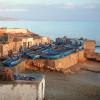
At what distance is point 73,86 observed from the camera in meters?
21.9

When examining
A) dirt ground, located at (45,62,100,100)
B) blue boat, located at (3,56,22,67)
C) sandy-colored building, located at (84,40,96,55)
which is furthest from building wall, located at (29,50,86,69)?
sandy-colored building, located at (84,40,96,55)

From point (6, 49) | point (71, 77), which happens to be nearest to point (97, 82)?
point (71, 77)

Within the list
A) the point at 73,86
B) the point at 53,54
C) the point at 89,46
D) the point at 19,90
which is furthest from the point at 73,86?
the point at 89,46

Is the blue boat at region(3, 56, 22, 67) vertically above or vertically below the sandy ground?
above

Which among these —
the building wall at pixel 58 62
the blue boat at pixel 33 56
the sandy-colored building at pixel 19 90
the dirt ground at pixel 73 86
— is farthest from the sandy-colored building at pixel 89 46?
the sandy-colored building at pixel 19 90

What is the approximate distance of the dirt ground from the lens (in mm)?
18844

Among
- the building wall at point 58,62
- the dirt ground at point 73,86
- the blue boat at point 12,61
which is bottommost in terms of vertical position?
the dirt ground at point 73,86

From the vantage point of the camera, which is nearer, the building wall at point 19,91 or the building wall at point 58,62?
the building wall at point 19,91

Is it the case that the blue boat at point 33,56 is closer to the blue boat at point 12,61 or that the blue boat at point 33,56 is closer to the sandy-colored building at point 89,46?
the blue boat at point 12,61

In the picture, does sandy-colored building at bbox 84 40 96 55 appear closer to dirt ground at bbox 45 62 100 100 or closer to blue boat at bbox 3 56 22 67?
dirt ground at bbox 45 62 100 100

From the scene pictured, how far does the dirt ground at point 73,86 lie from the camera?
61.8 feet

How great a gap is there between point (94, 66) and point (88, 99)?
43.5ft

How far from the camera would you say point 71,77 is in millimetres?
25469

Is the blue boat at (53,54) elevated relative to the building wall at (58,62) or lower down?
elevated
